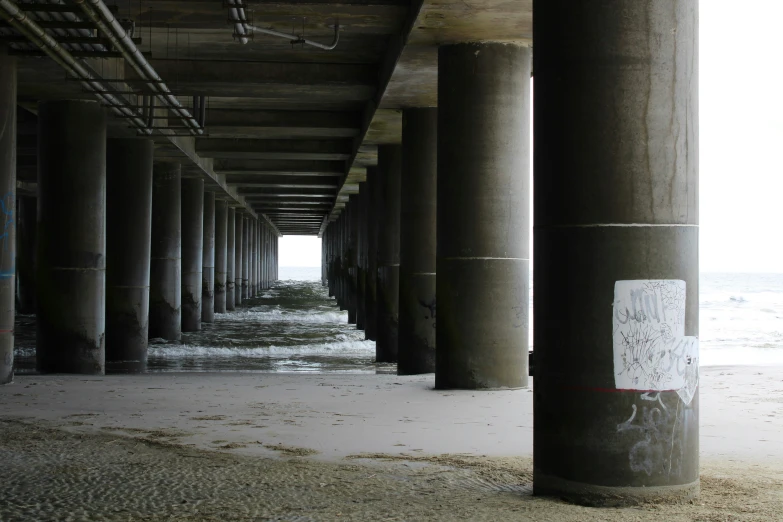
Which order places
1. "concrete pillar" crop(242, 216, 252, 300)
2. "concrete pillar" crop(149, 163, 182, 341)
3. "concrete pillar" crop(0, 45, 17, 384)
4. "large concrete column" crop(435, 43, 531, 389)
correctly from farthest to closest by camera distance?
1. "concrete pillar" crop(242, 216, 252, 300)
2. "concrete pillar" crop(149, 163, 182, 341)
3. "concrete pillar" crop(0, 45, 17, 384)
4. "large concrete column" crop(435, 43, 531, 389)

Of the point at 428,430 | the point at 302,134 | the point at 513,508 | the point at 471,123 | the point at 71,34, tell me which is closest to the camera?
the point at 513,508

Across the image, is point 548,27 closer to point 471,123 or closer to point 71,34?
point 471,123

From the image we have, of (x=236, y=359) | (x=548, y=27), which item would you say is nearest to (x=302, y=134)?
(x=236, y=359)

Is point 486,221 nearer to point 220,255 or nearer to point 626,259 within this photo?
point 626,259

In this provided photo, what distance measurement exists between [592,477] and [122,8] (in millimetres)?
10374

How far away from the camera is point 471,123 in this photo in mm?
12266

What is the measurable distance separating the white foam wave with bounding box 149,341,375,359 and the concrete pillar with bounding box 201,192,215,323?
11666 millimetres

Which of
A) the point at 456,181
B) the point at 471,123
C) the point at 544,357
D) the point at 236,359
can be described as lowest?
the point at 236,359

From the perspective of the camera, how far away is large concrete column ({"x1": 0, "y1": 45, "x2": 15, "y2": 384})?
12.9 meters

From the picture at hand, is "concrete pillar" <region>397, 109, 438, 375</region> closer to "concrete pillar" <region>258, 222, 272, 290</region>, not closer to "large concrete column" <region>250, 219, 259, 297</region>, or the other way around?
"large concrete column" <region>250, 219, 259, 297</region>

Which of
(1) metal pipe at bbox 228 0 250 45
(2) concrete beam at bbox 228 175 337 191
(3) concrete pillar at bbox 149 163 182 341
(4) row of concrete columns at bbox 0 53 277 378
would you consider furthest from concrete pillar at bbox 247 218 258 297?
(1) metal pipe at bbox 228 0 250 45

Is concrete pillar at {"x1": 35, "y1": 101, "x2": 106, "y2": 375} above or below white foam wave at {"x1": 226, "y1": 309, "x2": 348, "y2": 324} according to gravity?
above

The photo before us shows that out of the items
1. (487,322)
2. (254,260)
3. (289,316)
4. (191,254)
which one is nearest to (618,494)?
(487,322)

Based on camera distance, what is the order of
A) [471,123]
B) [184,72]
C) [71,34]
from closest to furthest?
[471,123] < [71,34] < [184,72]
